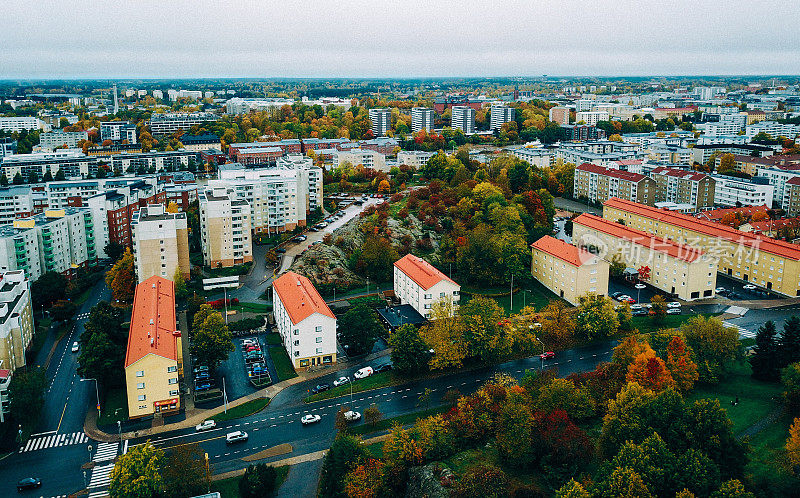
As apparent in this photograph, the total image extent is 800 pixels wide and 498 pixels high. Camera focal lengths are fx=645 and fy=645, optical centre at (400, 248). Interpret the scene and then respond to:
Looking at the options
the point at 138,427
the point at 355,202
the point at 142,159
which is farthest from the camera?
the point at 142,159

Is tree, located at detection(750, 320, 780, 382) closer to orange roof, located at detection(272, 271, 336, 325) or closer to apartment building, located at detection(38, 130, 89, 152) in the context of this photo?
orange roof, located at detection(272, 271, 336, 325)

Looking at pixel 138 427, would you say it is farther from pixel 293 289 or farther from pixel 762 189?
pixel 762 189

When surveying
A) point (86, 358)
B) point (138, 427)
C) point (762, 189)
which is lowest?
point (138, 427)

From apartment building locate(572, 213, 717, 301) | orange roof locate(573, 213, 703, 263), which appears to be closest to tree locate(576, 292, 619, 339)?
apartment building locate(572, 213, 717, 301)

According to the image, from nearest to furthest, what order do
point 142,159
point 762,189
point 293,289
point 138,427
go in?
point 138,427
point 293,289
point 762,189
point 142,159

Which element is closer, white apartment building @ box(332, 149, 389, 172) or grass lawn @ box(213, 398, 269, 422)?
grass lawn @ box(213, 398, 269, 422)

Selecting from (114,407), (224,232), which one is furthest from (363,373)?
(224,232)

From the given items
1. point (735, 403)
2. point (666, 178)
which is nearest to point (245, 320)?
point (735, 403)
